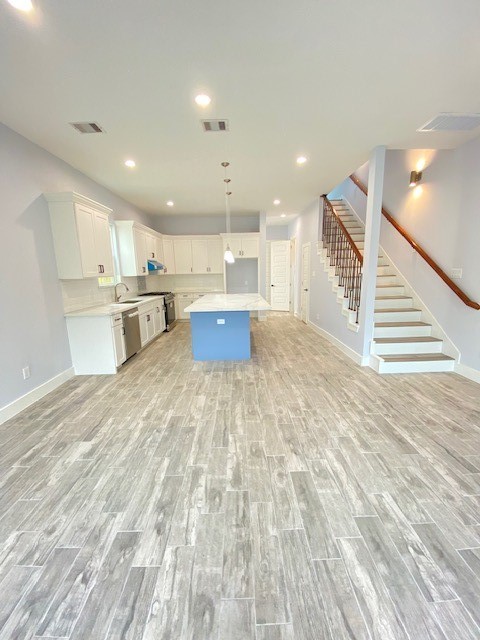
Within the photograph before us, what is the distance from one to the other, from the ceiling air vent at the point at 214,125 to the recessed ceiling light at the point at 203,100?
273mm

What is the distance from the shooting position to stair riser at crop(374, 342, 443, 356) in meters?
3.95

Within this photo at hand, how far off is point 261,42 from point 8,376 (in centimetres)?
382

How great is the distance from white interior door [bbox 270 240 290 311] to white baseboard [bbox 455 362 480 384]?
571cm

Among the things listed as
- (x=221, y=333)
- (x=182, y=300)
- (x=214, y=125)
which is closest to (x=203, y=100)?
(x=214, y=125)

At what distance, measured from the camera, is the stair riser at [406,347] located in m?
3.95

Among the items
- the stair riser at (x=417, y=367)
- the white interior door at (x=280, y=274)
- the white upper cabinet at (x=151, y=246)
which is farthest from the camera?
the white interior door at (x=280, y=274)

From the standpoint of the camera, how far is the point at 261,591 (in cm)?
122

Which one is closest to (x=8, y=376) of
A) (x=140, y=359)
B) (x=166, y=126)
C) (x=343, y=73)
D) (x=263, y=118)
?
(x=140, y=359)

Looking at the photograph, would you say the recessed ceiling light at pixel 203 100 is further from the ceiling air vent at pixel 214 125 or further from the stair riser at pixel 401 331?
the stair riser at pixel 401 331

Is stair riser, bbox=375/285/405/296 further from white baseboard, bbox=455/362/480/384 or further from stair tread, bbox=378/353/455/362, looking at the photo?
white baseboard, bbox=455/362/480/384

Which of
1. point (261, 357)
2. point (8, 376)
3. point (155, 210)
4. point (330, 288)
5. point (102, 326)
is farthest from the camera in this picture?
point (155, 210)

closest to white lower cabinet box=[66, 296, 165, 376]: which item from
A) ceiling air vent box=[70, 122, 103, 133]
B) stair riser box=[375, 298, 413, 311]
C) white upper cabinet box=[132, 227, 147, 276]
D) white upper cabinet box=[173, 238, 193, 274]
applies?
white upper cabinet box=[132, 227, 147, 276]

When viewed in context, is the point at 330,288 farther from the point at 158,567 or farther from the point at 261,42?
the point at 158,567

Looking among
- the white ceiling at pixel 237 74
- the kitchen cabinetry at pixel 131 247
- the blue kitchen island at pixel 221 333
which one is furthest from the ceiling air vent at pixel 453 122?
the kitchen cabinetry at pixel 131 247
